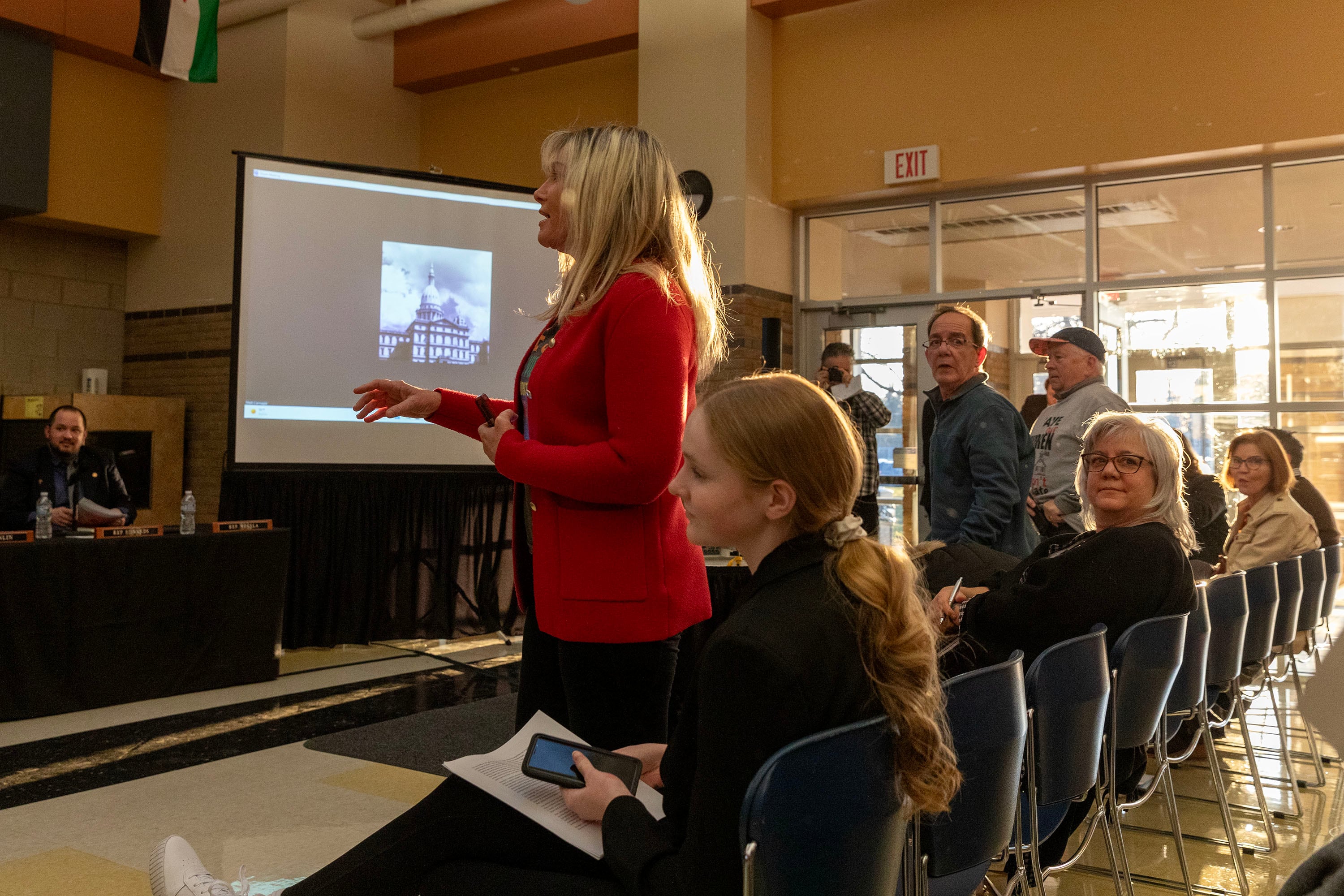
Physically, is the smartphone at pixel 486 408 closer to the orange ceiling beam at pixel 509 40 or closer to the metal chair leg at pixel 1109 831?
the metal chair leg at pixel 1109 831

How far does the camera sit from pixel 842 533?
3.90ft

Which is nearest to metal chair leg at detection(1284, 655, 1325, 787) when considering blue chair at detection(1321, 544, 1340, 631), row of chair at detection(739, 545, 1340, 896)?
row of chair at detection(739, 545, 1340, 896)

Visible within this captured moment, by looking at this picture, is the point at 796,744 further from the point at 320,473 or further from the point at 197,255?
the point at 197,255

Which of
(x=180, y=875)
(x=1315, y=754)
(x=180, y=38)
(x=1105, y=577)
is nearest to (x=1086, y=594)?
(x=1105, y=577)

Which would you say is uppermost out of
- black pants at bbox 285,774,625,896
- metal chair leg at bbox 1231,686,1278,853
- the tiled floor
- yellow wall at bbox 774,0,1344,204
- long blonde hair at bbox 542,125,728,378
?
yellow wall at bbox 774,0,1344,204

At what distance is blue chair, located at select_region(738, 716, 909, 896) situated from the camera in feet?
3.34

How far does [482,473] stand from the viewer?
588 centimetres

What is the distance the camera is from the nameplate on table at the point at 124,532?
13.7ft

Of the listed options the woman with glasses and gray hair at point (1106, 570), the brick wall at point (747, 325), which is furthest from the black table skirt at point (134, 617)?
the woman with glasses and gray hair at point (1106, 570)

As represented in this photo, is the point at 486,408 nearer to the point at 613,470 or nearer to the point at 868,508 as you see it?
the point at 613,470

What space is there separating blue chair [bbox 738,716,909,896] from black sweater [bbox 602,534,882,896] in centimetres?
2

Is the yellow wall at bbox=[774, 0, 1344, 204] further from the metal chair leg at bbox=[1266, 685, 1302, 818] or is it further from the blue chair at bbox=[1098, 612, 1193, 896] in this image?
the blue chair at bbox=[1098, 612, 1193, 896]

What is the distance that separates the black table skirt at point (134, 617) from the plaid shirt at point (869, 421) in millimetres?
3092

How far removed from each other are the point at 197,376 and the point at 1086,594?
275 inches
